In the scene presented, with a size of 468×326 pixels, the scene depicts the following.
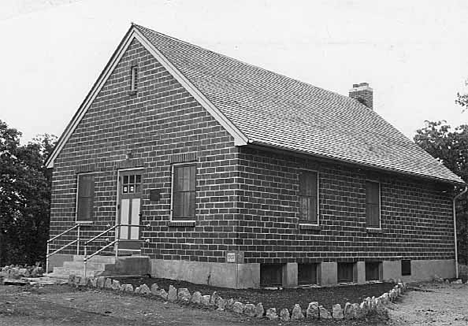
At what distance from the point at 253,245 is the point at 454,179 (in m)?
12.7

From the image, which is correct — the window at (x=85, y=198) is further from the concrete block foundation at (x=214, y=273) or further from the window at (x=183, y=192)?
the concrete block foundation at (x=214, y=273)

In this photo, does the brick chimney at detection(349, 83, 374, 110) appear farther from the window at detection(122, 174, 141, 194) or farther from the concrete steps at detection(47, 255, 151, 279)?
the concrete steps at detection(47, 255, 151, 279)

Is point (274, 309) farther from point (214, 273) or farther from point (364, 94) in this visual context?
point (364, 94)

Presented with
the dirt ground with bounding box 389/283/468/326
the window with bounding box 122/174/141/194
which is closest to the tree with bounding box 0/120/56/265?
the window with bounding box 122/174/141/194

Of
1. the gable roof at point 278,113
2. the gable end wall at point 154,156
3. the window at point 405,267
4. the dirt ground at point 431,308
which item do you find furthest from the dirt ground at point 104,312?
the window at point 405,267

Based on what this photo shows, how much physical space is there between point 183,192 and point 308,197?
3.78 meters

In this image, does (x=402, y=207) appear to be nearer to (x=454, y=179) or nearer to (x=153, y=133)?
(x=454, y=179)

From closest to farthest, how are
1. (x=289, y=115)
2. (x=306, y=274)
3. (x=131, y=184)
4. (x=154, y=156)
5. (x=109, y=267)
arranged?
(x=109, y=267) → (x=306, y=274) → (x=154, y=156) → (x=131, y=184) → (x=289, y=115)

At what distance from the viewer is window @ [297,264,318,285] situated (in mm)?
19438

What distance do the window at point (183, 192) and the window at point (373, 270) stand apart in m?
7.12

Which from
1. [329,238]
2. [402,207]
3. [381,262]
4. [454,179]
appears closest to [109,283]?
[329,238]

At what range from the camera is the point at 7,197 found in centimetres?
3103

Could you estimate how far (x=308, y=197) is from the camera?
1980cm

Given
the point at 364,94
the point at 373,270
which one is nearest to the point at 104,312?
the point at 373,270
